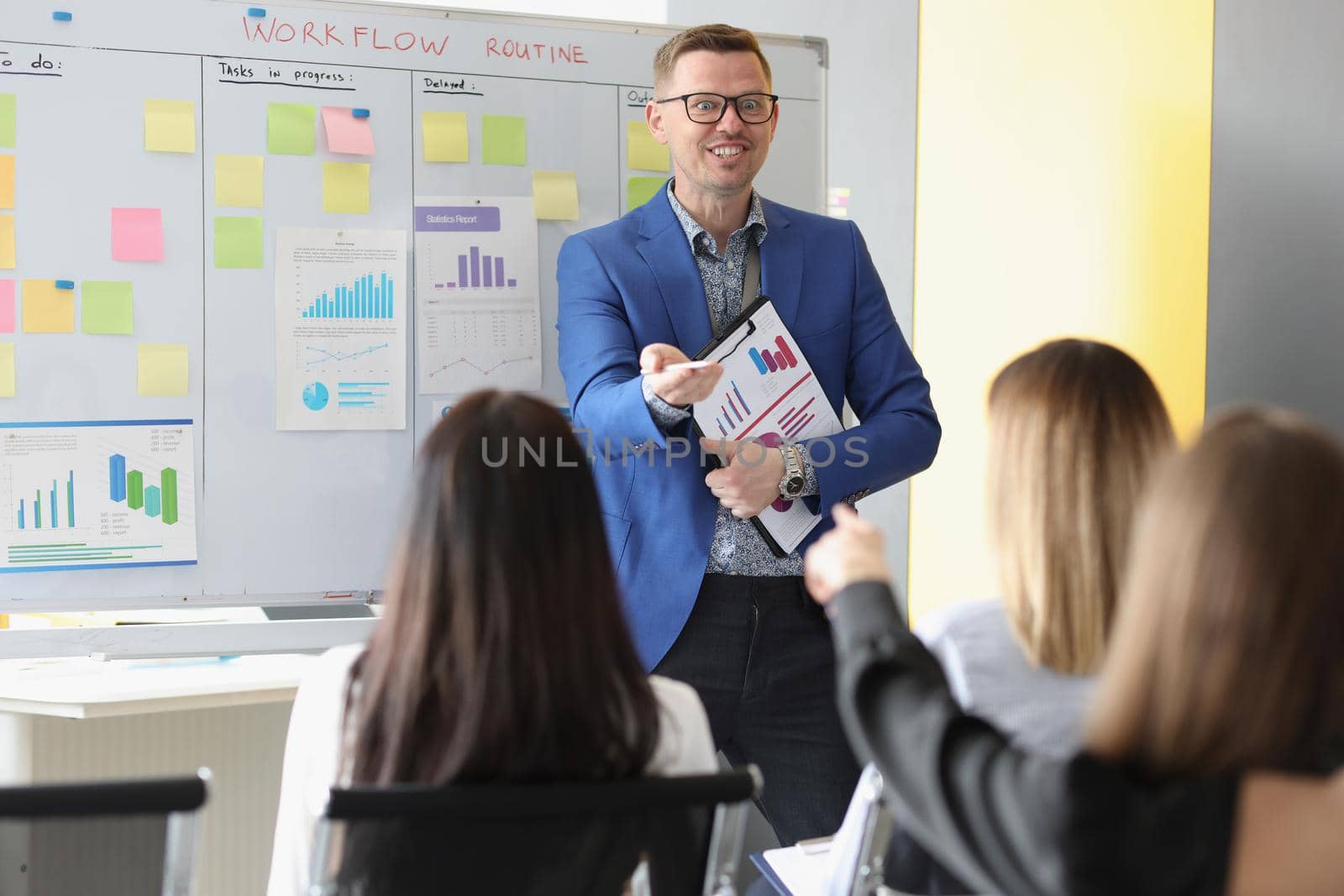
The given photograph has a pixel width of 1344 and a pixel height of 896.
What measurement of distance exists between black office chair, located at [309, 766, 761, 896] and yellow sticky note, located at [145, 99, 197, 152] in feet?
6.26

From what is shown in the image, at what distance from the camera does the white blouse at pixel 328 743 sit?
123 cm

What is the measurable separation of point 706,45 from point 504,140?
58cm

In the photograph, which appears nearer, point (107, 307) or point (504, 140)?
point (107, 307)

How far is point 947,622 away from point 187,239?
6.20 feet

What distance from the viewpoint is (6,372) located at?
8.00 feet

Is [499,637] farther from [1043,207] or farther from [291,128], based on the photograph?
[1043,207]

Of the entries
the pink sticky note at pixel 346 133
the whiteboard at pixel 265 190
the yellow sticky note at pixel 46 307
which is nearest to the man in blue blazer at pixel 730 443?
the whiteboard at pixel 265 190

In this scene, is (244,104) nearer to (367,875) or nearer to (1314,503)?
(367,875)

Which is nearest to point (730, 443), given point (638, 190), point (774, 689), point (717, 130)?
point (774, 689)

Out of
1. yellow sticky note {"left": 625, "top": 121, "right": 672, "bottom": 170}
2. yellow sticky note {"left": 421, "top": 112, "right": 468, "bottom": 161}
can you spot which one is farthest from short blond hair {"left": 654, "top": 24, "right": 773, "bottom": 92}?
yellow sticky note {"left": 421, "top": 112, "right": 468, "bottom": 161}

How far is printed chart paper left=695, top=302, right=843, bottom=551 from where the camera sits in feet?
7.38

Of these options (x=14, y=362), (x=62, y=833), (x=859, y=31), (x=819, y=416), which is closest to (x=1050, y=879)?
(x=62, y=833)

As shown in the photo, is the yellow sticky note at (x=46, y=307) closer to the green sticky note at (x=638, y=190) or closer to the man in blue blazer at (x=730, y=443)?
the man in blue blazer at (x=730, y=443)

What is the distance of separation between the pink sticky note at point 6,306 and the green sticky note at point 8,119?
27cm
